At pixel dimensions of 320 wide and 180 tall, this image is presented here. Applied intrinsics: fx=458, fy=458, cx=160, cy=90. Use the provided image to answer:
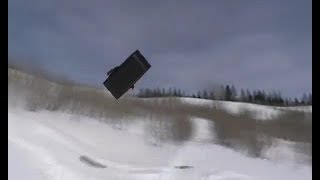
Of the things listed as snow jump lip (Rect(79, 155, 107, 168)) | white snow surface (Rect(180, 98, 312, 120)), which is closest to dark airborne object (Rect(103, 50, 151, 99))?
snow jump lip (Rect(79, 155, 107, 168))

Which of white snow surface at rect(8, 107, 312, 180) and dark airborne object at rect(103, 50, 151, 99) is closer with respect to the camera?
white snow surface at rect(8, 107, 312, 180)

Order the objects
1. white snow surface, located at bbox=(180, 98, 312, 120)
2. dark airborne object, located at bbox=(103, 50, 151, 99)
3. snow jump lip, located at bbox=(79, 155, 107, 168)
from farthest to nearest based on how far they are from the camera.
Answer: white snow surface, located at bbox=(180, 98, 312, 120) < dark airborne object, located at bbox=(103, 50, 151, 99) < snow jump lip, located at bbox=(79, 155, 107, 168)

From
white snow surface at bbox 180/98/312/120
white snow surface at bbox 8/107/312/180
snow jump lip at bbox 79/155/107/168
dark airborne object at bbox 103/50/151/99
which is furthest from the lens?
white snow surface at bbox 180/98/312/120

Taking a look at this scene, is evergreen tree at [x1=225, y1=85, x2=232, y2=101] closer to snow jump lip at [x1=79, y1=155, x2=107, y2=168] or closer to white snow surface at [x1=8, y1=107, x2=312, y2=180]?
white snow surface at [x1=8, y1=107, x2=312, y2=180]

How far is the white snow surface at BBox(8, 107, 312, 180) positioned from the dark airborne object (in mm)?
940

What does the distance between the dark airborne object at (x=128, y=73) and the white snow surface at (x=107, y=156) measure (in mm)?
940

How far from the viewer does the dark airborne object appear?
5383mm

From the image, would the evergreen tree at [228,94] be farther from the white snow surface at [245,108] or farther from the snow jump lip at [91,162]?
the snow jump lip at [91,162]

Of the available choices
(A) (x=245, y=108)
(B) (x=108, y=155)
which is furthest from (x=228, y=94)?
(B) (x=108, y=155)

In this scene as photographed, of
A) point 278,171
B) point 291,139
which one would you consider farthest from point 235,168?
point 291,139

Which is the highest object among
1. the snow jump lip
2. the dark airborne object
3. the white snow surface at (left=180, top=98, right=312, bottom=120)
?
the dark airborne object
